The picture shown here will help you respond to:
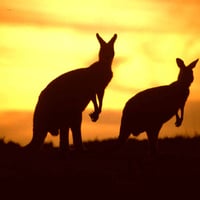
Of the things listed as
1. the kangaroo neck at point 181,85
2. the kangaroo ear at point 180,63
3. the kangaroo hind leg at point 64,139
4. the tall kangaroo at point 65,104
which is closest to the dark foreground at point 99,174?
the kangaroo hind leg at point 64,139

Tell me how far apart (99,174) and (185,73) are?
19.3 feet

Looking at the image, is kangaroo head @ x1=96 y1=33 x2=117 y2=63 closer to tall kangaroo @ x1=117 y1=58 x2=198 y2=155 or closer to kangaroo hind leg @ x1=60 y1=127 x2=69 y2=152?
tall kangaroo @ x1=117 y1=58 x2=198 y2=155

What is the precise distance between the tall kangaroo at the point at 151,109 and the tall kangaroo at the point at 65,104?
1399 millimetres

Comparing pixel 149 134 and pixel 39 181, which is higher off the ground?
pixel 149 134

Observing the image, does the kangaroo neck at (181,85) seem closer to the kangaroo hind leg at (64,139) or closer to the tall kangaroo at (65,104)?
the tall kangaroo at (65,104)

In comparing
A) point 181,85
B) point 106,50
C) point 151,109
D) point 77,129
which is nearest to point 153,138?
point 151,109

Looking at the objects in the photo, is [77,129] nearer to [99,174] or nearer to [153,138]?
[153,138]

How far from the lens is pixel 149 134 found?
19250mm

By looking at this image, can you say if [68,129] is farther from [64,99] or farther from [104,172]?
[104,172]

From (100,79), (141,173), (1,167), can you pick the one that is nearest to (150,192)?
(141,173)

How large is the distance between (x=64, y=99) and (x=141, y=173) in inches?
120

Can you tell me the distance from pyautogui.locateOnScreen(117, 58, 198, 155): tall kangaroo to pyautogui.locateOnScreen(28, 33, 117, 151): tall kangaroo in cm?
140

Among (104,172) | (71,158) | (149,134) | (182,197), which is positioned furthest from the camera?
(149,134)

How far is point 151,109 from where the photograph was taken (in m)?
19.4
